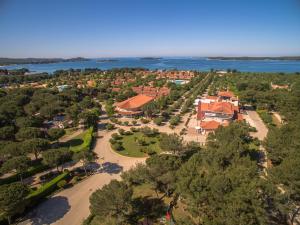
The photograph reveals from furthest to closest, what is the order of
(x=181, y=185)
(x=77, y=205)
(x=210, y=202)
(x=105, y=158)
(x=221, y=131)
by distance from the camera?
(x=105, y=158), (x=221, y=131), (x=77, y=205), (x=181, y=185), (x=210, y=202)

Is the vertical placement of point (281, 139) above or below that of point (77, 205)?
above

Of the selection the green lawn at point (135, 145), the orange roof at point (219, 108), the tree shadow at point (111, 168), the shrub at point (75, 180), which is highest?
the orange roof at point (219, 108)

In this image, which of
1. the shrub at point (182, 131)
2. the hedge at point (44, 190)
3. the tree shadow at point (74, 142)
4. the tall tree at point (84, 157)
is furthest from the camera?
the shrub at point (182, 131)

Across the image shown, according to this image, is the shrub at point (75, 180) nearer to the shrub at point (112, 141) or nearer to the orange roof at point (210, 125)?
the shrub at point (112, 141)

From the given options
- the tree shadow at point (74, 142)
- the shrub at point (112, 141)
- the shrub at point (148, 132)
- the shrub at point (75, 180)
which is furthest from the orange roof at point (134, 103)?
the shrub at point (75, 180)

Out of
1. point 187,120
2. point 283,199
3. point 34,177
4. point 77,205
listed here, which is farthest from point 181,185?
point 187,120

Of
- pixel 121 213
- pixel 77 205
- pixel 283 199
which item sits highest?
pixel 283 199

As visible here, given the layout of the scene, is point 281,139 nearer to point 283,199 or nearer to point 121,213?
point 283,199

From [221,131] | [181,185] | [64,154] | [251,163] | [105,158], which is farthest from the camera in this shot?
[105,158]

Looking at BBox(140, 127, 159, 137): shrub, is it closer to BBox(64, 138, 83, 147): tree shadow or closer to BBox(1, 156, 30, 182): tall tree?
BBox(64, 138, 83, 147): tree shadow
